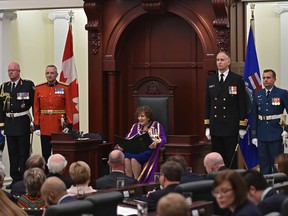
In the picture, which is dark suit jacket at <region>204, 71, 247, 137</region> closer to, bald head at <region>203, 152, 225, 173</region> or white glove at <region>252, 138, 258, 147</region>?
white glove at <region>252, 138, 258, 147</region>

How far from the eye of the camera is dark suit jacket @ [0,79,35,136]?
31.5ft

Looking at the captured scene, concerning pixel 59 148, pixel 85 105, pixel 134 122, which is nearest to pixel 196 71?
pixel 134 122

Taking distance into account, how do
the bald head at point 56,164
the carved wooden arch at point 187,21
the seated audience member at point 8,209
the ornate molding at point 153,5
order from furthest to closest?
the ornate molding at point 153,5 < the carved wooden arch at point 187,21 < the bald head at point 56,164 < the seated audience member at point 8,209

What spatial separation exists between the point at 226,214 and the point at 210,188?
0.24 m

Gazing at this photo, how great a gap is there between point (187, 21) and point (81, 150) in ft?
6.77

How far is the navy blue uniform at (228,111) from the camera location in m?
8.80

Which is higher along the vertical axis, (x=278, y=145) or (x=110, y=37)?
(x=110, y=37)

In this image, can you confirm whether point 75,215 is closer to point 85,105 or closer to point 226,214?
point 226,214

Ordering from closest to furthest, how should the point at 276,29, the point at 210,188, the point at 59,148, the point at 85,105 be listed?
the point at 210,188, the point at 59,148, the point at 276,29, the point at 85,105

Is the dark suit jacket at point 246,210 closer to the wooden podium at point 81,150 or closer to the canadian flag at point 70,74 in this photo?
the wooden podium at point 81,150

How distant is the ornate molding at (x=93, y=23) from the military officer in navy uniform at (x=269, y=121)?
2.18m

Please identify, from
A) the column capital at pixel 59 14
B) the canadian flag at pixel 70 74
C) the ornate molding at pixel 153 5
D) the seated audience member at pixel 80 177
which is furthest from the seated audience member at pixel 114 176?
the column capital at pixel 59 14

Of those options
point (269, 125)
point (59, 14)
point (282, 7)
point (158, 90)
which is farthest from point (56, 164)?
point (59, 14)

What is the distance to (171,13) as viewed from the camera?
Answer: 32.1ft
